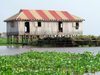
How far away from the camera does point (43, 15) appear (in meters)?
39.1

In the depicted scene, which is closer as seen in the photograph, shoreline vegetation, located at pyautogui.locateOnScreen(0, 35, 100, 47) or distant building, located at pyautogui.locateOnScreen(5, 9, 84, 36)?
shoreline vegetation, located at pyautogui.locateOnScreen(0, 35, 100, 47)

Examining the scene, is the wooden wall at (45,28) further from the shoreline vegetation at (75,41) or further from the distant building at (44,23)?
the shoreline vegetation at (75,41)

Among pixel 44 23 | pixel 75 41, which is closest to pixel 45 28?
pixel 44 23

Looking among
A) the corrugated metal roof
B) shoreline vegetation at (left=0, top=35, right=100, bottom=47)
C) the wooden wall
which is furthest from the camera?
the corrugated metal roof

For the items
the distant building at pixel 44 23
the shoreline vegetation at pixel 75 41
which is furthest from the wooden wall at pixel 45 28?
the shoreline vegetation at pixel 75 41

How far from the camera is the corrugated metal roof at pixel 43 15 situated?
3767 centimetres

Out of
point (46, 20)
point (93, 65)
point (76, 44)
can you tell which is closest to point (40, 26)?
point (46, 20)

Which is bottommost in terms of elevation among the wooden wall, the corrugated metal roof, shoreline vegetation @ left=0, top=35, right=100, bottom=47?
shoreline vegetation @ left=0, top=35, right=100, bottom=47

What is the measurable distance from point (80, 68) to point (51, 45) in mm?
20803

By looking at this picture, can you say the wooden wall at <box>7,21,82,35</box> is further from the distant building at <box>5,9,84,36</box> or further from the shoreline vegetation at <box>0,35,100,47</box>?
the shoreline vegetation at <box>0,35,100,47</box>

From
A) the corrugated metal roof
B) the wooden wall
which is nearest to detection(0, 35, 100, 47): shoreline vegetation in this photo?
the wooden wall

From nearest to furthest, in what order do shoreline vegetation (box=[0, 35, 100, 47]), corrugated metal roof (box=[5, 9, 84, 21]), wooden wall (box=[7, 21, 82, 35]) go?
shoreline vegetation (box=[0, 35, 100, 47]), wooden wall (box=[7, 21, 82, 35]), corrugated metal roof (box=[5, 9, 84, 21])

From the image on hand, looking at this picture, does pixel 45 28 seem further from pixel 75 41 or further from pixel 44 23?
pixel 75 41

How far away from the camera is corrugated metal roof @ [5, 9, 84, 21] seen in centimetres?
3767
